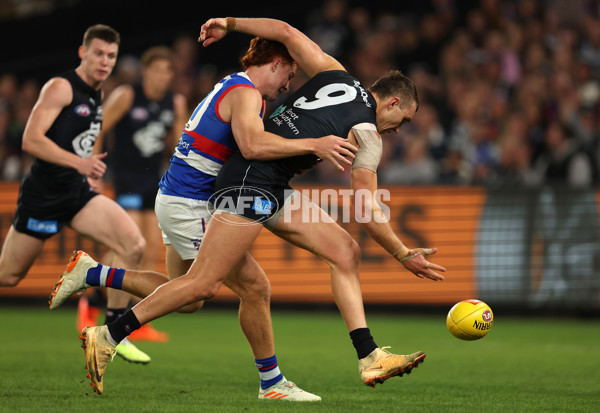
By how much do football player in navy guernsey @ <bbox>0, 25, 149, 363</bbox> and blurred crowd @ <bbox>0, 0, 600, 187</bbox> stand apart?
17.9ft

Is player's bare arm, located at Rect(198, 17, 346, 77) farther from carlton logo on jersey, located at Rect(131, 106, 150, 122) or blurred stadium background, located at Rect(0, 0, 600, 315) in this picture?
blurred stadium background, located at Rect(0, 0, 600, 315)

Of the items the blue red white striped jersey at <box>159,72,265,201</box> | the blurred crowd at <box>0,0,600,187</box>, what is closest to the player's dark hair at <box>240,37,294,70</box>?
the blue red white striped jersey at <box>159,72,265,201</box>

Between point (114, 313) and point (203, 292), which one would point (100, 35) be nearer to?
point (114, 313)

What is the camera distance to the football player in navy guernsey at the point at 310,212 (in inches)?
216

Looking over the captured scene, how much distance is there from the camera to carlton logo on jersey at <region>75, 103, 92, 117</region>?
7.49 metres

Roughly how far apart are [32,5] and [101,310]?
28.1 feet

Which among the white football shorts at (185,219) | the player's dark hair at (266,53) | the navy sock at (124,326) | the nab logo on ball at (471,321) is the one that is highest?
the player's dark hair at (266,53)

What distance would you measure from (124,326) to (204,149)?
4.38 feet

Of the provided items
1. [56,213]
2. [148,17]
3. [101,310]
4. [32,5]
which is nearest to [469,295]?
[101,310]

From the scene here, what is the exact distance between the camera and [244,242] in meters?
5.50

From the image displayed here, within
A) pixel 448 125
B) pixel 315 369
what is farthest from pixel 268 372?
pixel 448 125

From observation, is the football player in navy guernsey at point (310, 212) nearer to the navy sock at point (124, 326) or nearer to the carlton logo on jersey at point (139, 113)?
the navy sock at point (124, 326)

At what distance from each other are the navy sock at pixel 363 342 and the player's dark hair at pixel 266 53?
77.2 inches

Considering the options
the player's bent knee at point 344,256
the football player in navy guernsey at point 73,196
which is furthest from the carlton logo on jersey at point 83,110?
the player's bent knee at point 344,256
